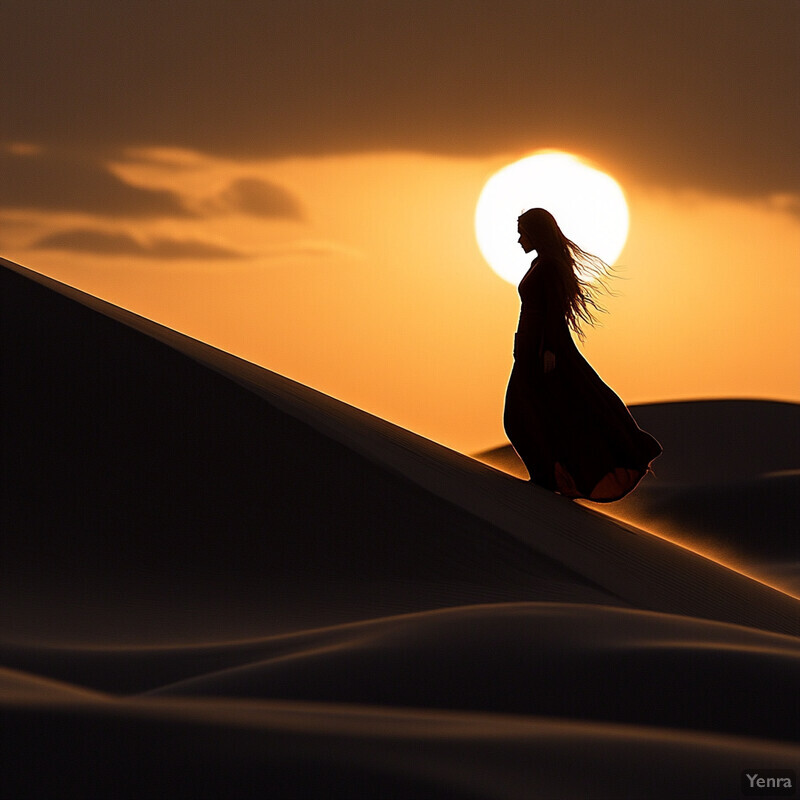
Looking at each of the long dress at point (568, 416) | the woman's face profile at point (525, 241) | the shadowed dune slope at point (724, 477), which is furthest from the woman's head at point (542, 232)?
the shadowed dune slope at point (724, 477)

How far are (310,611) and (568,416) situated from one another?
2380 mm

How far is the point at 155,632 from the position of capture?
5.93 m

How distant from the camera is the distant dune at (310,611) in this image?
3.17 m

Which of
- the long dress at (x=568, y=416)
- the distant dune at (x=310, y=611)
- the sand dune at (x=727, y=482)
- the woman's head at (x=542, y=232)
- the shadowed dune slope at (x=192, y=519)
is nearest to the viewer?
the distant dune at (x=310, y=611)

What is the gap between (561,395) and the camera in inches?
302

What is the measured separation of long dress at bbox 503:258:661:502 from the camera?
7574mm

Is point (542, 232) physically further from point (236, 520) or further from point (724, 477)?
point (724, 477)

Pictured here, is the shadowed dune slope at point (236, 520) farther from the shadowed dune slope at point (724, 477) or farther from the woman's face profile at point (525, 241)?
the shadowed dune slope at point (724, 477)

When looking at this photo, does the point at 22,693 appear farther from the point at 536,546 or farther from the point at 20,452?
the point at 20,452

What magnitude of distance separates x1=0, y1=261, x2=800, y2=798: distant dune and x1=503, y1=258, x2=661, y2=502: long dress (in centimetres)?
37

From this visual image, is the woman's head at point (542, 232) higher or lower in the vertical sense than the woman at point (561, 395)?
higher

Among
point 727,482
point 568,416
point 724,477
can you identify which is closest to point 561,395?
point 568,416

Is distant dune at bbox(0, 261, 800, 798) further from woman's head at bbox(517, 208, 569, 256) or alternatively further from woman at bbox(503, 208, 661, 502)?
woman's head at bbox(517, 208, 569, 256)

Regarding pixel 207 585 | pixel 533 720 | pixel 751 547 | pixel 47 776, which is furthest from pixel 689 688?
pixel 751 547
